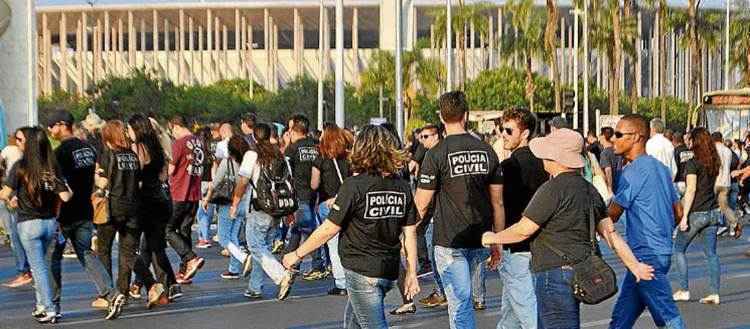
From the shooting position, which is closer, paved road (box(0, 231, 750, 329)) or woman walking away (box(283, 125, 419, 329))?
woman walking away (box(283, 125, 419, 329))

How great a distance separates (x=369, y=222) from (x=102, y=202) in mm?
4963

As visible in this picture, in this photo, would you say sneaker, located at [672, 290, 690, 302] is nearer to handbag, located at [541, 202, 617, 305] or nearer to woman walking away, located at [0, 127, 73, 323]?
woman walking away, located at [0, 127, 73, 323]

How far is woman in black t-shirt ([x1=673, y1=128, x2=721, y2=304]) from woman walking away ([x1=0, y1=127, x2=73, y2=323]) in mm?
5558

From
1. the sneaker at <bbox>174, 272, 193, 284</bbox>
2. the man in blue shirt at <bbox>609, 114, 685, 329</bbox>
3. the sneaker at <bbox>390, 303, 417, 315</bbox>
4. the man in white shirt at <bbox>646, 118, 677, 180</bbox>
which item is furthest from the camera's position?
the man in white shirt at <bbox>646, 118, 677, 180</bbox>

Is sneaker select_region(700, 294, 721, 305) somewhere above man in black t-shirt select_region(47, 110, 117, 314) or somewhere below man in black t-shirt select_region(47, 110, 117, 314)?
below

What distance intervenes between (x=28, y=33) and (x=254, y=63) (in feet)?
246

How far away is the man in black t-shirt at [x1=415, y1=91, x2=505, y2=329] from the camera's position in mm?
9383

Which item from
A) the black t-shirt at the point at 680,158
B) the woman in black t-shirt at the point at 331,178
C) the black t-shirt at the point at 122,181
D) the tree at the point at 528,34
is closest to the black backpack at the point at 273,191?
the woman in black t-shirt at the point at 331,178

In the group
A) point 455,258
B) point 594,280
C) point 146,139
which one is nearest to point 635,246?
point 455,258

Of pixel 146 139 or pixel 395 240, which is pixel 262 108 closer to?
pixel 146 139

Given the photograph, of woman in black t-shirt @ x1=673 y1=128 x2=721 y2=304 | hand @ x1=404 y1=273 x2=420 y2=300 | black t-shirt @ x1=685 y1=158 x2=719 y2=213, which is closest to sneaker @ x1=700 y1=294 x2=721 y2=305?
woman in black t-shirt @ x1=673 y1=128 x2=721 y2=304

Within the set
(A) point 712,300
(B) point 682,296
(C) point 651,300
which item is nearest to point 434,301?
(B) point 682,296

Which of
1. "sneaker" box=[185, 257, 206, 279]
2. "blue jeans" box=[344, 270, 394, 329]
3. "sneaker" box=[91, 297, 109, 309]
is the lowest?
"sneaker" box=[91, 297, 109, 309]

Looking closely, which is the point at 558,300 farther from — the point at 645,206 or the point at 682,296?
the point at 682,296
